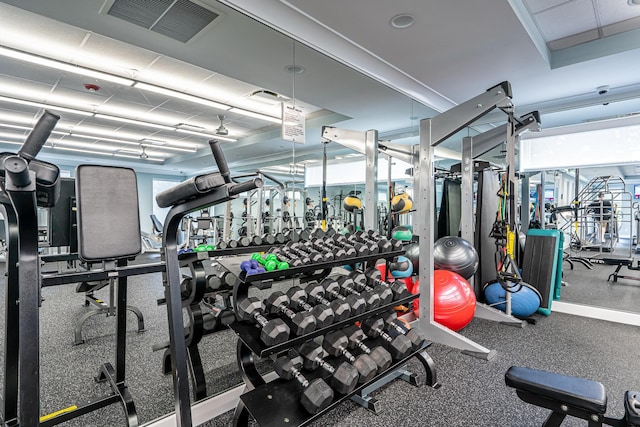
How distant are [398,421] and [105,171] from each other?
6.97 ft

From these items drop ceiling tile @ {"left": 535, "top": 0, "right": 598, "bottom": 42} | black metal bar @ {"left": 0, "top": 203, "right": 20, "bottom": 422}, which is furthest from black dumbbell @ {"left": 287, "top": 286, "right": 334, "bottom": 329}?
drop ceiling tile @ {"left": 535, "top": 0, "right": 598, "bottom": 42}

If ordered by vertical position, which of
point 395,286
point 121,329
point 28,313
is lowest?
point 121,329

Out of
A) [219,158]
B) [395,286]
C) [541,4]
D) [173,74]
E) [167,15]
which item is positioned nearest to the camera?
[219,158]

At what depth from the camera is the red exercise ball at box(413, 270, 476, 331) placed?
3.04 meters

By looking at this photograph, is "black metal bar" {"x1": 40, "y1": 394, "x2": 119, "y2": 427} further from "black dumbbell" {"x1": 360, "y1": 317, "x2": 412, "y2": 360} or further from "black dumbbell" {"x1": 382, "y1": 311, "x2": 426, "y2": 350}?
"black dumbbell" {"x1": 382, "y1": 311, "x2": 426, "y2": 350}

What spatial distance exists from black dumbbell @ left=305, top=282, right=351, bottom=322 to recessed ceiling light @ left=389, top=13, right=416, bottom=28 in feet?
8.03

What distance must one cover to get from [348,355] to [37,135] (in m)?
1.80

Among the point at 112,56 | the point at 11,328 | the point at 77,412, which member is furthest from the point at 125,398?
the point at 112,56

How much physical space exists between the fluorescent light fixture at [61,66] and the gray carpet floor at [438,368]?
2604 mm

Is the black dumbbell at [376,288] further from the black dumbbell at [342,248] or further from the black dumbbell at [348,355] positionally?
the black dumbbell at [348,355]

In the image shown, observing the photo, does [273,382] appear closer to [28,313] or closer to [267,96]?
[28,313]

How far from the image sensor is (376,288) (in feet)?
7.52

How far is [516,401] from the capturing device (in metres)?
2.05

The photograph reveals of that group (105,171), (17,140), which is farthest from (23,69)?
(105,171)
